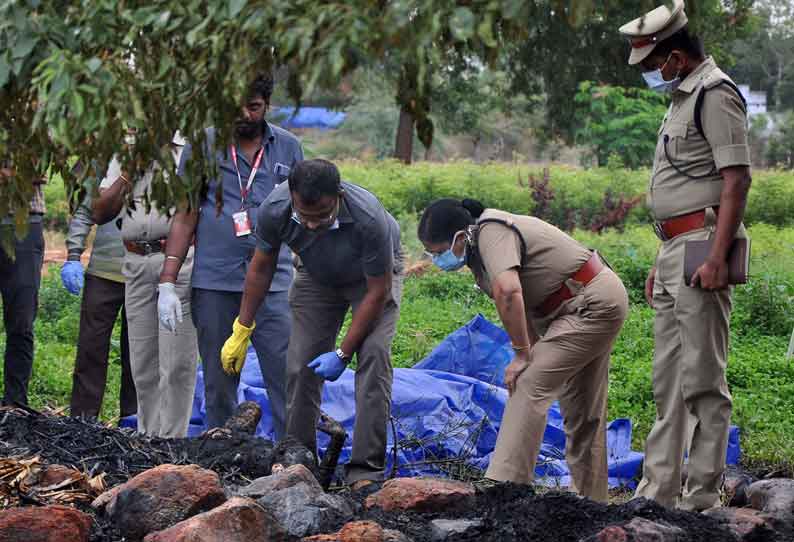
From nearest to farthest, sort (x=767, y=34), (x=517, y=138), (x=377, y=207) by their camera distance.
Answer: (x=377, y=207)
(x=517, y=138)
(x=767, y=34)

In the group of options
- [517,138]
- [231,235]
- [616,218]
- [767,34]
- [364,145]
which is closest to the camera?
[231,235]

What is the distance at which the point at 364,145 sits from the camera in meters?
33.3

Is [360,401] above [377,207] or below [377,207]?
below

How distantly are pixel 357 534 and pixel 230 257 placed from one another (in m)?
2.23

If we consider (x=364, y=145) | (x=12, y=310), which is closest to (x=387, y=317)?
(x=12, y=310)

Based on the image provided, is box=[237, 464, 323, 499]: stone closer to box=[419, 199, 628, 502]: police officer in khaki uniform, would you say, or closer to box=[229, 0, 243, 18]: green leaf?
box=[419, 199, 628, 502]: police officer in khaki uniform

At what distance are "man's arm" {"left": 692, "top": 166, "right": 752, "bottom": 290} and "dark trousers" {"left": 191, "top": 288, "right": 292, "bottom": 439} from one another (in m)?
2.26

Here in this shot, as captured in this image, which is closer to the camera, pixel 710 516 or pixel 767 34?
pixel 710 516

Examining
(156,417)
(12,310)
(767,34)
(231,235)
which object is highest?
(767,34)

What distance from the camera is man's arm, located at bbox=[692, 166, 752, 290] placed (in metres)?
4.65

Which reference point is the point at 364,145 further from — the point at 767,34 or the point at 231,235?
the point at 231,235

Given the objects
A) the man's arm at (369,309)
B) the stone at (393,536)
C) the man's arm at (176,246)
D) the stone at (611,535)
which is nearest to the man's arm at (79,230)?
the man's arm at (176,246)

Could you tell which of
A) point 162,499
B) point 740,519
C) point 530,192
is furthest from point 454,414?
point 530,192

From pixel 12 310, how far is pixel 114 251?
2.25 ft
